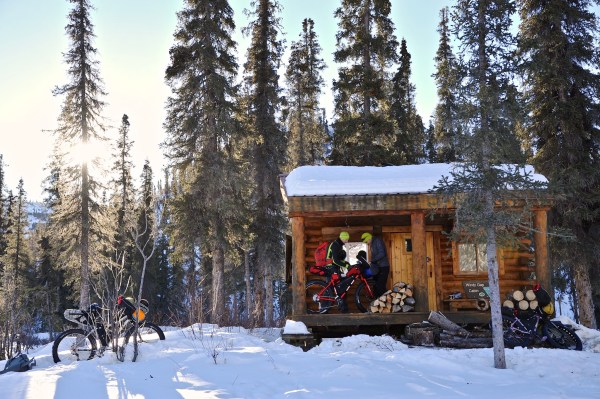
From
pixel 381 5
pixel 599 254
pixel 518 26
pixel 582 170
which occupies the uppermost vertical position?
pixel 381 5

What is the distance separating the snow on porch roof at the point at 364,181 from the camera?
1232cm

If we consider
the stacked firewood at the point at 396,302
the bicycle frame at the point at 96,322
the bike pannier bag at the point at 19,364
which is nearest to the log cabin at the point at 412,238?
the stacked firewood at the point at 396,302

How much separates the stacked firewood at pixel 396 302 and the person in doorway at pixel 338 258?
914 millimetres

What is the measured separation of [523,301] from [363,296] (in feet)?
14.9

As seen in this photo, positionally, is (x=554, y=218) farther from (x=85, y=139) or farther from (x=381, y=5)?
(x=85, y=139)

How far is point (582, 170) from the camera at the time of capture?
1617 cm

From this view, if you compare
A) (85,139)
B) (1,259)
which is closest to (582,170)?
(85,139)

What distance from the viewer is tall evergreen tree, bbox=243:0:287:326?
24523mm

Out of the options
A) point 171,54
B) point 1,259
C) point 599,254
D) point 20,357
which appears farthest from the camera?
point 1,259

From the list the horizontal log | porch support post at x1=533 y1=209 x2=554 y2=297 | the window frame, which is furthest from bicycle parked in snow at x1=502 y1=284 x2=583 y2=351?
the window frame

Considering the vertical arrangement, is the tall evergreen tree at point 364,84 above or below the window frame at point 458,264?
above

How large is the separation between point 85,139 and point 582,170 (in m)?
19.4

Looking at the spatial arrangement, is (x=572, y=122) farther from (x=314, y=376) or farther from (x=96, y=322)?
(x=96, y=322)

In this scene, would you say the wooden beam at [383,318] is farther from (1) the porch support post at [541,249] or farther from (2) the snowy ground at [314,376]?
(2) the snowy ground at [314,376]
